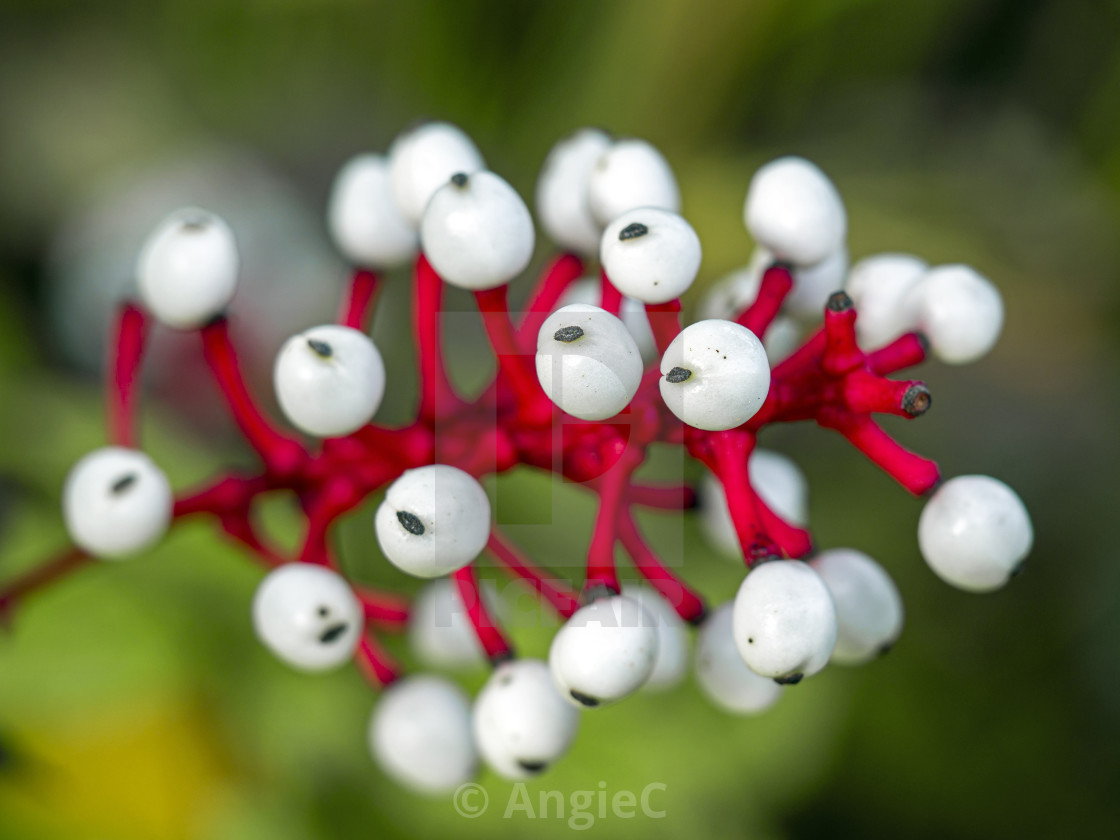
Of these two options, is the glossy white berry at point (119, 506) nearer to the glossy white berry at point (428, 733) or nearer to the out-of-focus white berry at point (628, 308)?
the glossy white berry at point (428, 733)

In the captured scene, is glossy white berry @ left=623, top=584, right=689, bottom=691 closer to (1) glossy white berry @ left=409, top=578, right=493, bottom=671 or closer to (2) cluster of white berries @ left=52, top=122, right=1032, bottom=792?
(2) cluster of white berries @ left=52, top=122, right=1032, bottom=792

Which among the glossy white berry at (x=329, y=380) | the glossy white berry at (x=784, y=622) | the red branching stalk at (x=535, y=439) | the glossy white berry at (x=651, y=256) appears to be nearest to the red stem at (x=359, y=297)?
the red branching stalk at (x=535, y=439)

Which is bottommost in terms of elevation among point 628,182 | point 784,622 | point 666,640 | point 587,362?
point 666,640

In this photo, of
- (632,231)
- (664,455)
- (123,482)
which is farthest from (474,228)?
(664,455)

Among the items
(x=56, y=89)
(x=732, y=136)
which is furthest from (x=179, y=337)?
(x=732, y=136)

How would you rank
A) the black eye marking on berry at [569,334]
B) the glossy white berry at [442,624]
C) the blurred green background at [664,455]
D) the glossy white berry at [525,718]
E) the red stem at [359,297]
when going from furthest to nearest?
the blurred green background at [664,455]
the glossy white berry at [442,624]
the red stem at [359,297]
the glossy white berry at [525,718]
the black eye marking on berry at [569,334]

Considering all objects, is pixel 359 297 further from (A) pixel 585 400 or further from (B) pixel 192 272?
(A) pixel 585 400

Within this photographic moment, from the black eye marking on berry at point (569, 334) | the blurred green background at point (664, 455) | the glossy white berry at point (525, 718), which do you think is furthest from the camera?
the blurred green background at point (664, 455)
